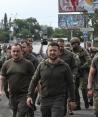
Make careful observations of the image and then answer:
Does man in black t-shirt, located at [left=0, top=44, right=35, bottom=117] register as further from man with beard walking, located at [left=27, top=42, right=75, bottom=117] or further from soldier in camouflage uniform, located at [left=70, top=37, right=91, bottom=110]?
soldier in camouflage uniform, located at [left=70, top=37, right=91, bottom=110]

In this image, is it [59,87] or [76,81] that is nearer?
[59,87]

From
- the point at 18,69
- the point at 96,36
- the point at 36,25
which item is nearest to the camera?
the point at 18,69

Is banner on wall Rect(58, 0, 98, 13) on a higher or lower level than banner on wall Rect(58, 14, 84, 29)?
higher

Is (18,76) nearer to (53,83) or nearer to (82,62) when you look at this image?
(53,83)

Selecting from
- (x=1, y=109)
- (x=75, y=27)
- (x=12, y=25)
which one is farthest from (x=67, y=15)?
(x=12, y=25)

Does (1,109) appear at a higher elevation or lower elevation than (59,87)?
lower

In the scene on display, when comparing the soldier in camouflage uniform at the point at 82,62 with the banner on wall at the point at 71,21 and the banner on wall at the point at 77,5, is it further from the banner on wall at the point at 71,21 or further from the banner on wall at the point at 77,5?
the banner on wall at the point at 71,21

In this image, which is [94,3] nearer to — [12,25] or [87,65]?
[87,65]

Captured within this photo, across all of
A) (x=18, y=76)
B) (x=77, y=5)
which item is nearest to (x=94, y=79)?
(x=18, y=76)

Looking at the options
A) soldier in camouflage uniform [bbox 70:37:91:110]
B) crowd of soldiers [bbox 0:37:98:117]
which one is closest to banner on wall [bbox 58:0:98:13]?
soldier in camouflage uniform [bbox 70:37:91:110]

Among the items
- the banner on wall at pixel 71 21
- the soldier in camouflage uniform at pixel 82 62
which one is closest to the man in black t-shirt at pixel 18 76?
the soldier in camouflage uniform at pixel 82 62

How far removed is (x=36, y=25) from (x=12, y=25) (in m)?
15.6

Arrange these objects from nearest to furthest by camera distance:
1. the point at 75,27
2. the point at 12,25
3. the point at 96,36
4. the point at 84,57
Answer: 1. the point at 84,57
2. the point at 75,27
3. the point at 96,36
4. the point at 12,25

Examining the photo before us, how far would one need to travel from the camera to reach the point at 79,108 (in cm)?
1523
